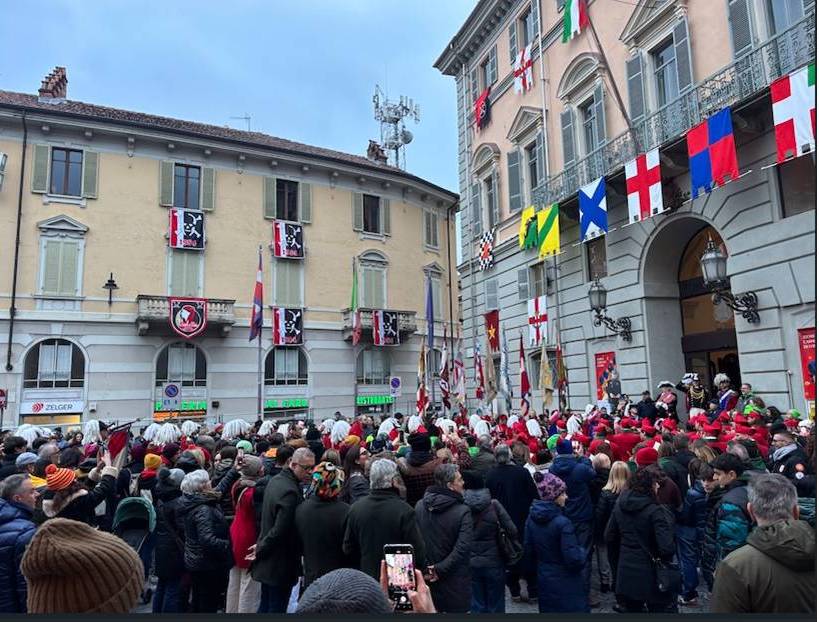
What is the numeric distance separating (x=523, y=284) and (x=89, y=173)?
62.1 ft

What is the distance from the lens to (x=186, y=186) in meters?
26.5

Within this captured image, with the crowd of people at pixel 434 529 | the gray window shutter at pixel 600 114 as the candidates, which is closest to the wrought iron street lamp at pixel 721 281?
the crowd of people at pixel 434 529

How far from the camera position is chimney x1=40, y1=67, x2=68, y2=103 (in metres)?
26.1

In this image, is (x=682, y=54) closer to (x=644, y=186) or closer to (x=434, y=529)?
(x=644, y=186)

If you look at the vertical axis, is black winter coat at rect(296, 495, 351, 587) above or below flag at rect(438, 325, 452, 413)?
below

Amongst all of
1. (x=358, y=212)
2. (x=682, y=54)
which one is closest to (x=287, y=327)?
(x=358, y=212)

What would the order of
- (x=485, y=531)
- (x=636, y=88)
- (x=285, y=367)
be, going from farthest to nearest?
(x=285, y=367), (x=636, y=88), (x=485, y=531)

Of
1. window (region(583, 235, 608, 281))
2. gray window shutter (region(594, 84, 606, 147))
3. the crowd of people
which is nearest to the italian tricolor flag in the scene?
gray window shutter (region(594, 84, 606, 147))

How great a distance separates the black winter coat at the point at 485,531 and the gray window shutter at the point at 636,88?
513 inches

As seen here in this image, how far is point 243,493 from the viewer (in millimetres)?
5043

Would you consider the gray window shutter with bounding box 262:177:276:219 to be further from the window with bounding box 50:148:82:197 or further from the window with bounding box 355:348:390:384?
the window with bounding box 355:348:390:384

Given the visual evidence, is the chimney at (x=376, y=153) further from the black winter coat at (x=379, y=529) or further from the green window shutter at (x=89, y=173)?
the black winter coat at (x=379, y=529)

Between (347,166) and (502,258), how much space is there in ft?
40.8

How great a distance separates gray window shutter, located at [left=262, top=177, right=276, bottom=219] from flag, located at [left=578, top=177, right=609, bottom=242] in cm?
1714
